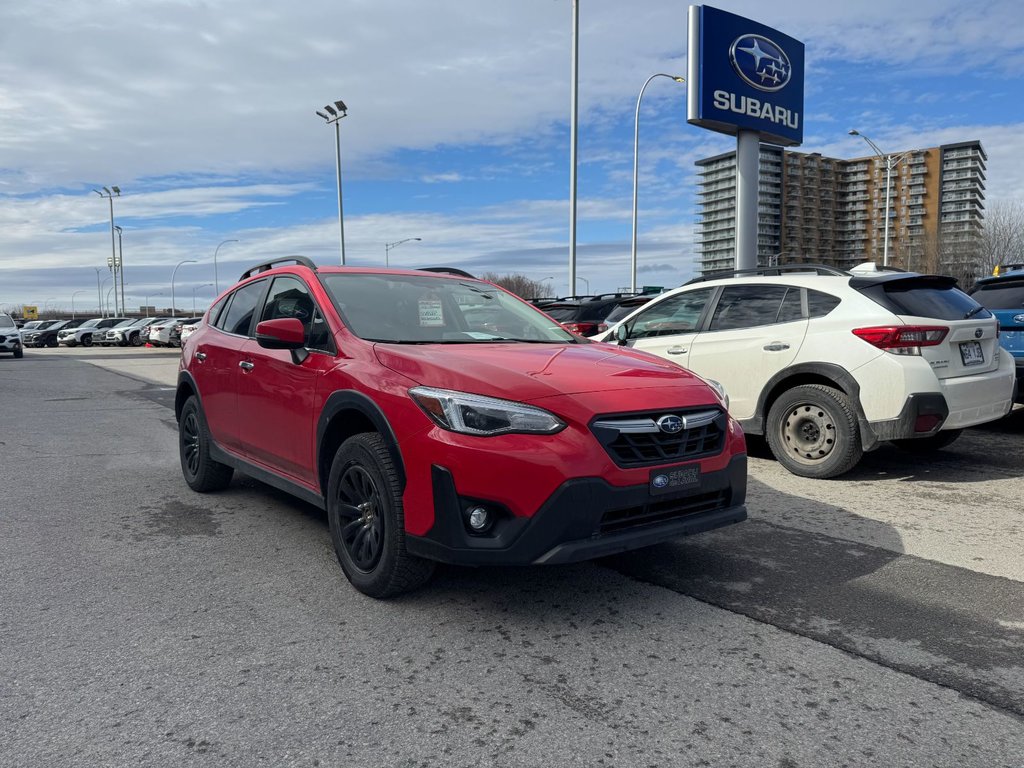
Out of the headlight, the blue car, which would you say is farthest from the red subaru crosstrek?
the blue car

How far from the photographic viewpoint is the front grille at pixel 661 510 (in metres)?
3.32

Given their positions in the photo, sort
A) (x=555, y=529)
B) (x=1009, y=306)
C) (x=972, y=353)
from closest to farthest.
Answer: (x=555, y=529) → (x=972, y=353) → (x=1009, y=306)

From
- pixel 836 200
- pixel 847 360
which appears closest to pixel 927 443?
pixel 847 360

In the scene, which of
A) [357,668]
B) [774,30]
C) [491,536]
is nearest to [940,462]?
[491,536]

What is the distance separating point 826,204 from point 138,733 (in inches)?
6386

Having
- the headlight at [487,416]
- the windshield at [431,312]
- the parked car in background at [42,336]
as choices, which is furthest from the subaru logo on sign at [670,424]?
the parked car in background at [42,336]

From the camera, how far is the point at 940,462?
6.90 m

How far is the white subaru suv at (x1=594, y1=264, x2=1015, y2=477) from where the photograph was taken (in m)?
5.79

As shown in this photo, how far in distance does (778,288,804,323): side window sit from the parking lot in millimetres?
1759

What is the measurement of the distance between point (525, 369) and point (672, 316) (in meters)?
4.40

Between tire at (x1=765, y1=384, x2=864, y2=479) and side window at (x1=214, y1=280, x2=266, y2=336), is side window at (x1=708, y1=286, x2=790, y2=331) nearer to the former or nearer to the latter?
tire at (x1=765, y1=384, x2=864, y2=479)

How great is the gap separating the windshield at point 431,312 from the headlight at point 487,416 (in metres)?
0.86

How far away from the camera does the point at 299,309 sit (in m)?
4.66

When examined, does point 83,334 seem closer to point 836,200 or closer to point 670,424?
point 670,424
